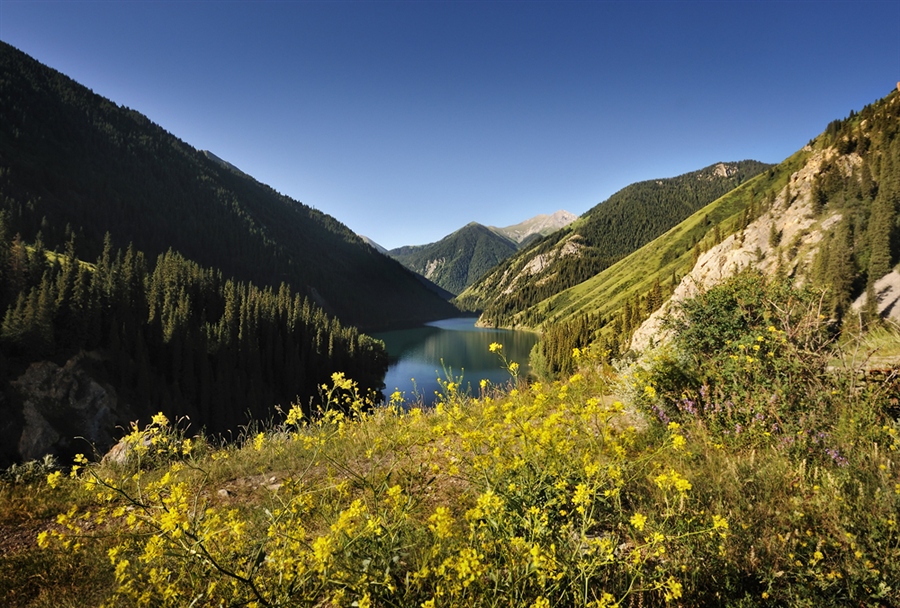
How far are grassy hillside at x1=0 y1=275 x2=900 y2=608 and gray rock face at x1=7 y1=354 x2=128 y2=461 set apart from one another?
74.3 m

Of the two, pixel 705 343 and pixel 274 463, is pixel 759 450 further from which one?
pixel 274 463

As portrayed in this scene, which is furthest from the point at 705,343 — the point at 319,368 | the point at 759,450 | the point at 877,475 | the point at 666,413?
the point at 319,368

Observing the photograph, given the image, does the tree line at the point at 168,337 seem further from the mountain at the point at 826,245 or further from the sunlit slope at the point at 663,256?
the sunlit slope at the point at 663,256

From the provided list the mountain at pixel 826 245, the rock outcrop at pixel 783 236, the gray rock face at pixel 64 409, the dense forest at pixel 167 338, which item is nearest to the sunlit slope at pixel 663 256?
the mountain at pixel 826 245

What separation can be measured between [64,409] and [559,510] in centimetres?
8920

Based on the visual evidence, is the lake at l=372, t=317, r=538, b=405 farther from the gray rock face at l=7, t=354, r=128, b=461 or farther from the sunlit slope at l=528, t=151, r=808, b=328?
the gray rock face at l=7, t=354, r=128, b=461

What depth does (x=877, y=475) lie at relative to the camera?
4.20 meters

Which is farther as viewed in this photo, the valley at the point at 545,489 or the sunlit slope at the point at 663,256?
the sunlit slope at the point at 663,256

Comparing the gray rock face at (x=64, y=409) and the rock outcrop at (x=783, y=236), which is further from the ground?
the rock outcrop at (x=783, y=236)

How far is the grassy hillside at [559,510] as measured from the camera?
287 cm

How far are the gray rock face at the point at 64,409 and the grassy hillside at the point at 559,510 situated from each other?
7429cm

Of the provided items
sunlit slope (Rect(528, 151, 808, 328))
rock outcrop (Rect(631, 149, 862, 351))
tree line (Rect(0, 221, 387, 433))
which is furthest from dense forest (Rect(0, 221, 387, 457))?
sunlit slope (Rect(528, 151, 808, 328))

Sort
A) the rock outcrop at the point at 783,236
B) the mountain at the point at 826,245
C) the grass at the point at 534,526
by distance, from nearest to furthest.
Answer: the grass at the point at 534,526, the mountain at the point at 826,245, the rock outcrop at the point at 783,236

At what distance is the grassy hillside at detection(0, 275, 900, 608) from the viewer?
287cm
